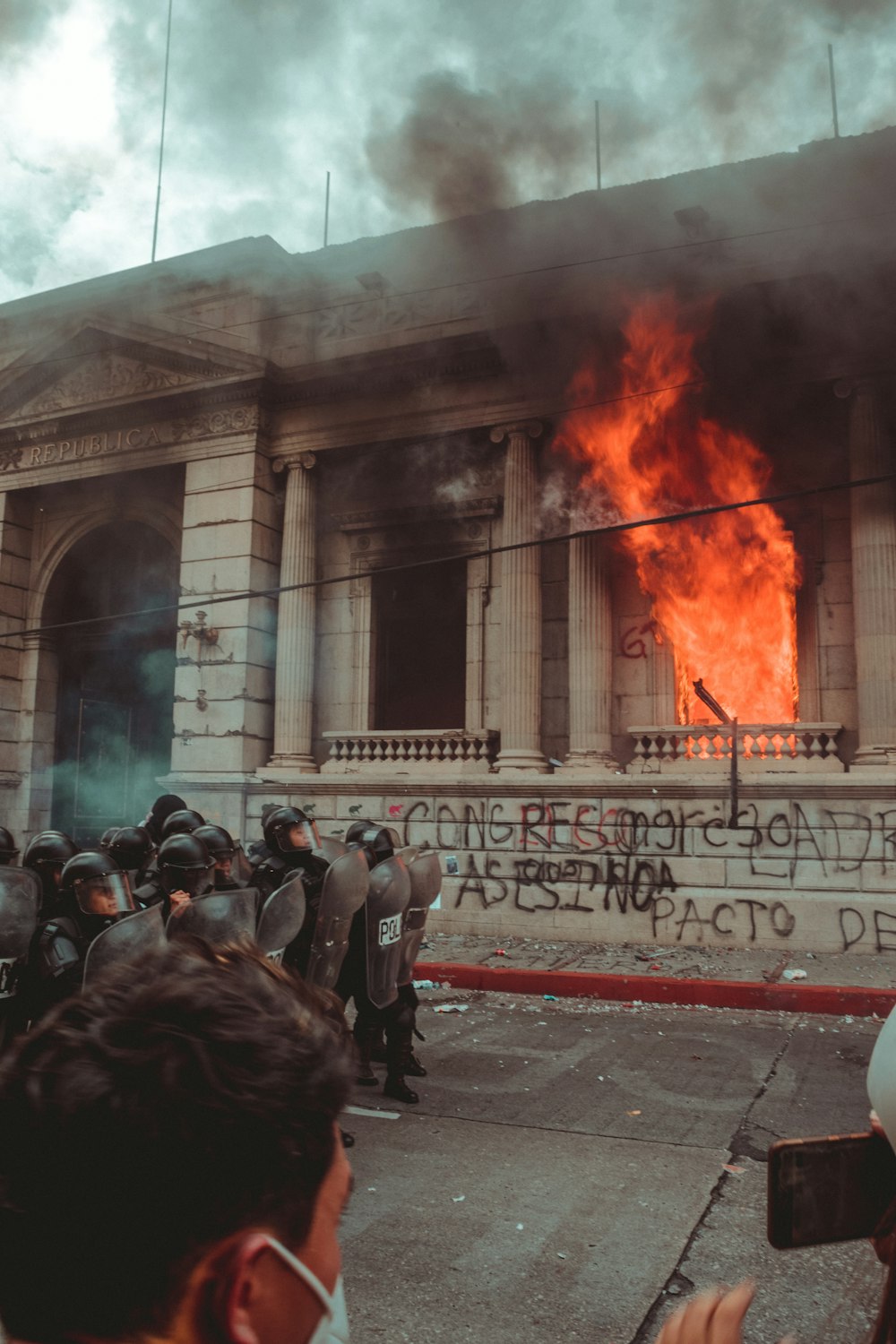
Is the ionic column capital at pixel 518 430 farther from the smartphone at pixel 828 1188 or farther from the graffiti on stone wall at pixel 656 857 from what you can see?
the smartphone at pixel 828 1188

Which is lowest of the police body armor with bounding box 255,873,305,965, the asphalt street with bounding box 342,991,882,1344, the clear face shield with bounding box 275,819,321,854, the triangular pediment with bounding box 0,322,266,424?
the asphalt street with bounding box 342,991,882,1344

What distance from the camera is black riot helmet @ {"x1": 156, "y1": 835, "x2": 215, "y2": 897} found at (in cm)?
491

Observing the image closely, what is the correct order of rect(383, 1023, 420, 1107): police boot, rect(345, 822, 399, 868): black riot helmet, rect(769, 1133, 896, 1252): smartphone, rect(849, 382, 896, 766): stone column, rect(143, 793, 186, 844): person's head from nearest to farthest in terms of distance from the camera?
rect(769, 1133, 896, 1252): smartphone < rect(383, 1023, 420, 1107): police boot < rect(345, 822, 399, 868): black riot helmet < rect(143, 793, 186, 844): person's head < rect(849, 382, 896, 766): stone column

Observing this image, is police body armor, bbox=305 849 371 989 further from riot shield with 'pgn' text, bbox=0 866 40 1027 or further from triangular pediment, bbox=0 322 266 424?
triangular pediment, bbox=0 322 266 424

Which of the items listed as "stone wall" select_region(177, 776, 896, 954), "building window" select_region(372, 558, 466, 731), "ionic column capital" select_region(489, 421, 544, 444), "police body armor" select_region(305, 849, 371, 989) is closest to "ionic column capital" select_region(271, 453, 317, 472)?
"building window" select_region(372, 558, 466, 731)

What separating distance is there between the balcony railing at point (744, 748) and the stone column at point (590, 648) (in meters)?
0.48

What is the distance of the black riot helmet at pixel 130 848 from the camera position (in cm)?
584

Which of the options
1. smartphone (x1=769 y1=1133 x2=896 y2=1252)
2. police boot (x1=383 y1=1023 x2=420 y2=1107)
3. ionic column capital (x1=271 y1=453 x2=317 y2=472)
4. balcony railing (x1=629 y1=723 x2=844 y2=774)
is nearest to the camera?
smartphone (x1=769 y1=1133 x2=896 y2=1252)

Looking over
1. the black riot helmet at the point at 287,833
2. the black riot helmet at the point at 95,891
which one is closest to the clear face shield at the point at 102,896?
the black riot helmet at the point at 95,891

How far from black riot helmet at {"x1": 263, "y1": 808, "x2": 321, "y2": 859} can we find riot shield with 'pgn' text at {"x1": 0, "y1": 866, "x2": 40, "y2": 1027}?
2.00 metres

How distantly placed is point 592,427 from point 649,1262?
10.1 meters

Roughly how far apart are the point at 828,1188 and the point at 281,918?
3981 mm

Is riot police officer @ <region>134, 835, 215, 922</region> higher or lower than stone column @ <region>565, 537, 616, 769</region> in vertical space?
lower

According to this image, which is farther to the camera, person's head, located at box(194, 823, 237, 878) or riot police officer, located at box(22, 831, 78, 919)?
person's head, located at box(194, 823, 237, 878)
